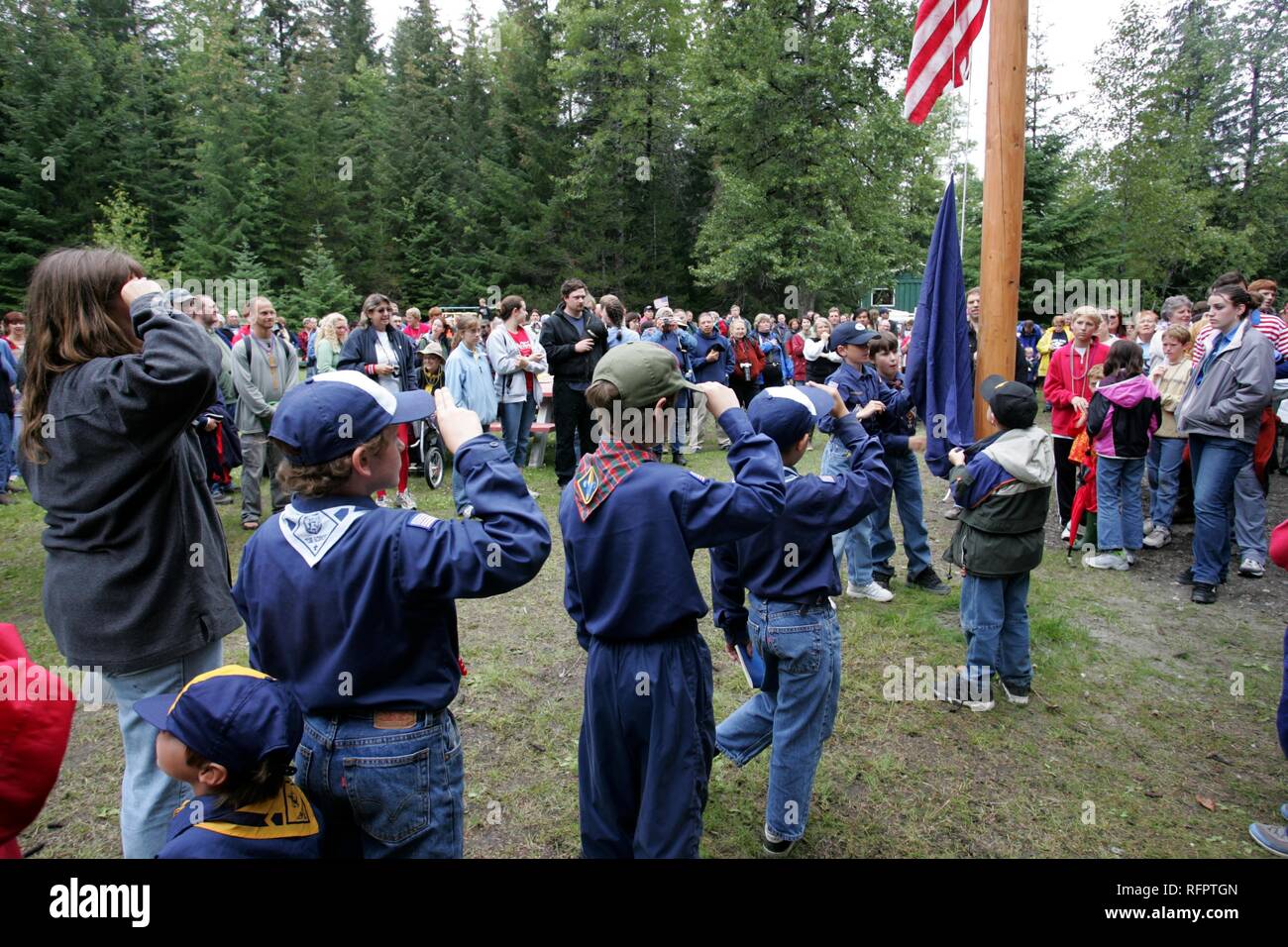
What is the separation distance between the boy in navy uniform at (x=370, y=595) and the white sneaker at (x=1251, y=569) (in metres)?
7.56

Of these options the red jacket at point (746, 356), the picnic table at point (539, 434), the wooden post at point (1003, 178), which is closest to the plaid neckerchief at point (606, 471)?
the wooden post at point (1003, 178)

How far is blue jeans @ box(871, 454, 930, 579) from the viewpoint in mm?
6453

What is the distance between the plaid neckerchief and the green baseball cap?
0.53 ft

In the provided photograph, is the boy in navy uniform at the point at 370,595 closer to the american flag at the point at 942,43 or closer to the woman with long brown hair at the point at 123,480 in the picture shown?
→ the woman with long brown hair at the point at 123,480

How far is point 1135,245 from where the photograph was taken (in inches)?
835

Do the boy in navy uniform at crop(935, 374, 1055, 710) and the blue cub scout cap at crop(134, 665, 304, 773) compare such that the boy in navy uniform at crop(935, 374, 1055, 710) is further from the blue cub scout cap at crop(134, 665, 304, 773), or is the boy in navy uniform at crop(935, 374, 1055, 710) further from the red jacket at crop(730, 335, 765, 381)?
the red jacket at crop(730, 335, 765, 381)

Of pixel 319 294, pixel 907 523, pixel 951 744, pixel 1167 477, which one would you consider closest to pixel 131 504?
pixel 951 744

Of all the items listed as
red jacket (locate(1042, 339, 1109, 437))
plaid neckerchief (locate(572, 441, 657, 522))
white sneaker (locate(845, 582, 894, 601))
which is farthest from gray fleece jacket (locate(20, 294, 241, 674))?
red jacket (locate(1042, 339, 1109, 437))

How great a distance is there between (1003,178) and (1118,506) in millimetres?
4737

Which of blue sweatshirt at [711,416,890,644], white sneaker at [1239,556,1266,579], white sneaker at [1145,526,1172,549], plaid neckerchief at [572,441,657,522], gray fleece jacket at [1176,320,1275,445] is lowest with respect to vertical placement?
white sneaker at [1239,556,1266,579]

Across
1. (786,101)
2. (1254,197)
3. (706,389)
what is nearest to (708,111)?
(786,101)

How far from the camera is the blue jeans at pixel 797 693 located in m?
3.23
